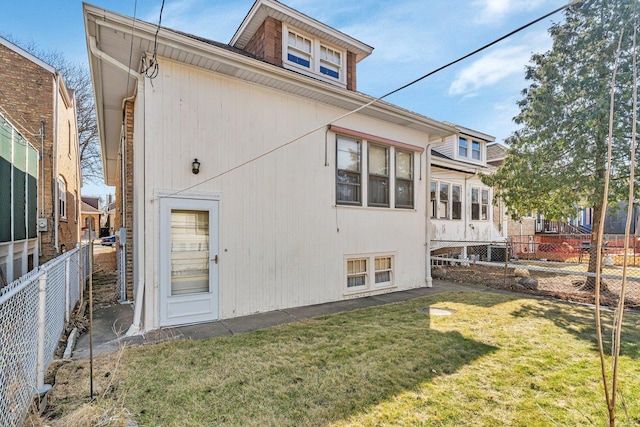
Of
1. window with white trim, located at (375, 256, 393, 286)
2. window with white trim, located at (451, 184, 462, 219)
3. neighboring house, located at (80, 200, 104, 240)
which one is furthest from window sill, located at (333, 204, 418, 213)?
window with white trim, located at (451, 184, 462, 219)

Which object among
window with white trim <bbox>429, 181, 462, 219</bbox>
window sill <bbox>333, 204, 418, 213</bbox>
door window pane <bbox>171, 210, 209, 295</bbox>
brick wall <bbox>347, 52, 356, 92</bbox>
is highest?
brick wall <bbox>347, 52, 356, 92</bbox>

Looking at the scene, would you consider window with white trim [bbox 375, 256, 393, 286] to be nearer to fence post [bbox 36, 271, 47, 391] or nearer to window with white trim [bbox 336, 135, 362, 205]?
window with white trim [bbox 336, 135, 362, 205]

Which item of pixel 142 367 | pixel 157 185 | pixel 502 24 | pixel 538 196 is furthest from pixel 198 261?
pixel 538 196

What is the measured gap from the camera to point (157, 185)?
5.21m

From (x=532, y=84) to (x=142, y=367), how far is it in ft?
37.7

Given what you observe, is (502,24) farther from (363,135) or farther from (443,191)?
(443,191)

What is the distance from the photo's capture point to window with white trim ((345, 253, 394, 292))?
25.3 ft

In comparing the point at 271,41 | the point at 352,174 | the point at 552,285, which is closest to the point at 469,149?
the point at 552,285

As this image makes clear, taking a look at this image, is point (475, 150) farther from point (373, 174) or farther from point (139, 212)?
point (139, 212)

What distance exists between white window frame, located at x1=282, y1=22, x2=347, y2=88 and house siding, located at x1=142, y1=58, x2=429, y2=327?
61.5 inches

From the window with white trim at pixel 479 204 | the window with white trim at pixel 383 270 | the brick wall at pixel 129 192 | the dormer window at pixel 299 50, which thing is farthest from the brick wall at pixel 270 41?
the window with white trim at pixel 479 204

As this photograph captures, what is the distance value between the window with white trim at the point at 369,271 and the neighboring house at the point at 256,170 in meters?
0.03

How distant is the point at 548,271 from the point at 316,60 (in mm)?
7900

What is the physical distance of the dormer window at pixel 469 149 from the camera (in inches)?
581
